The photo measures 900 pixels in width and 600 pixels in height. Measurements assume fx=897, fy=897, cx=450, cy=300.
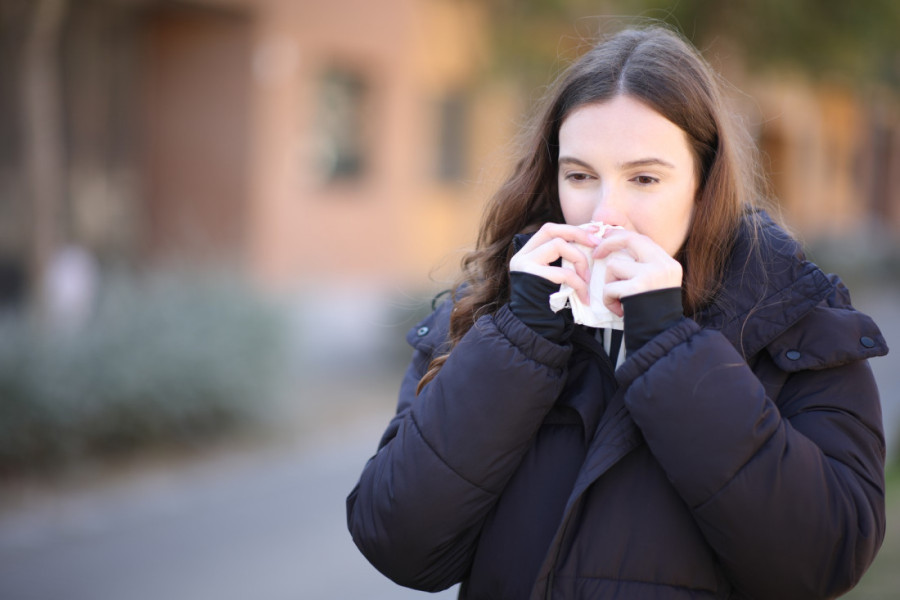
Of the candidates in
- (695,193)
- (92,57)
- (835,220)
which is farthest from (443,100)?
(835,220)

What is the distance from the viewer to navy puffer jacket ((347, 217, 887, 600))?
154 centimetres

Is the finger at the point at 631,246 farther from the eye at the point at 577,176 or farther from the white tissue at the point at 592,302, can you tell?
the eye at the point at 577,176

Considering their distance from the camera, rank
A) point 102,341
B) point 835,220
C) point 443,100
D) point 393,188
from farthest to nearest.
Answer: point 835,220 < point 443,100 < point 393,188 < point 102,341

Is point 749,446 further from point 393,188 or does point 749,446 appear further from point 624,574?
point 393,188

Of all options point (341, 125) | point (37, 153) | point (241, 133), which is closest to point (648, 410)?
point (37, 153)

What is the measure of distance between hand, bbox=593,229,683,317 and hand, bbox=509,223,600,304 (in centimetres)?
3

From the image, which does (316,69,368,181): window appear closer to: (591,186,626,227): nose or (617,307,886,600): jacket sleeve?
(591,186,626,227): nose

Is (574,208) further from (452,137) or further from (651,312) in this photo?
(452,137)

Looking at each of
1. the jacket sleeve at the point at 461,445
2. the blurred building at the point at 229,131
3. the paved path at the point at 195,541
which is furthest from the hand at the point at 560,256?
the blurred building at the point at 229,131

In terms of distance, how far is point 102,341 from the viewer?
586cm

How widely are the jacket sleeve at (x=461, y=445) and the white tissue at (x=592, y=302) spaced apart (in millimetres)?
75

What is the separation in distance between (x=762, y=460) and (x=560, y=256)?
1.69 feet

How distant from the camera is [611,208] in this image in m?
1.72

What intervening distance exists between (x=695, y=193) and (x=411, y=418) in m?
0.74
